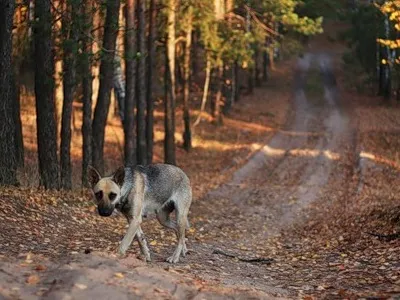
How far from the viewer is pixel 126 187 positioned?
8742mm

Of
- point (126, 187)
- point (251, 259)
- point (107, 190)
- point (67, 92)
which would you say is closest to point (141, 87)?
point (67, 92)

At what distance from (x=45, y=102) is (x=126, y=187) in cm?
709

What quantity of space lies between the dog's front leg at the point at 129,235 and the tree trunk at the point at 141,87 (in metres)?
11.0

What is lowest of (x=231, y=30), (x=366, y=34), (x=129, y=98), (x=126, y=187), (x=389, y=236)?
(x=389, y=236)

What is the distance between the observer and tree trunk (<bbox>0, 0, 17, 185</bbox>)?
1323 cm

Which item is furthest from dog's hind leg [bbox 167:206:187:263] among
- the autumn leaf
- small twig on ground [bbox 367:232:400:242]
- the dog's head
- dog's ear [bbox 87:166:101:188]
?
small twig on ground [bbox 367:232:400:242]

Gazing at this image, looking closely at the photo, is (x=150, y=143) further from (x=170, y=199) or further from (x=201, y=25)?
(x=170, y=199)

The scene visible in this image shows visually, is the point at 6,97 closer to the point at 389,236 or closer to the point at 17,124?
the point at 17,124

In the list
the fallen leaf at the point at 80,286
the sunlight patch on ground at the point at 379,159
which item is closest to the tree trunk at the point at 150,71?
the sunlight patch on ground at the point at 379,159

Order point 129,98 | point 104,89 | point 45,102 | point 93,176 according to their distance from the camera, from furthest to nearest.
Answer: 1. point 129,98
2. point 104,89
3. point 45,102
4. point 93,176

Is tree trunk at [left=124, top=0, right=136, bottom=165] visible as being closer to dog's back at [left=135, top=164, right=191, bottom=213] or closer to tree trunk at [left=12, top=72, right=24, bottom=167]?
tree trunk at [left=12, top=72, right=24, bottom=167]

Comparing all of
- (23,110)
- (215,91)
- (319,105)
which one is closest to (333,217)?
(23,110)

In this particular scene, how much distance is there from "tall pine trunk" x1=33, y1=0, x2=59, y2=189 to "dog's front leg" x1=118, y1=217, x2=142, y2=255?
690 cm

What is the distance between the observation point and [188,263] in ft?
31.9
